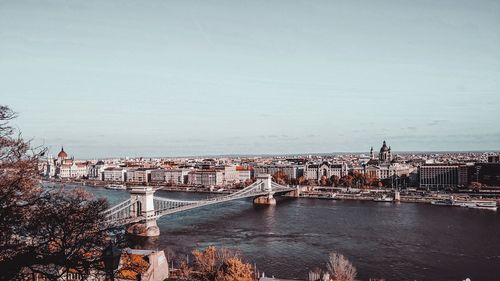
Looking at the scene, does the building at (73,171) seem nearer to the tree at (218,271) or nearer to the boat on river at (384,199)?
the boat on river at (384,199)

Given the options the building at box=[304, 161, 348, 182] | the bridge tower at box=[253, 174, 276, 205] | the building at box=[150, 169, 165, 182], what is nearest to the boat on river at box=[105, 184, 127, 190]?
the building at box=[150, 169, 165, 182]

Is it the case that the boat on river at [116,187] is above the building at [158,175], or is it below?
below

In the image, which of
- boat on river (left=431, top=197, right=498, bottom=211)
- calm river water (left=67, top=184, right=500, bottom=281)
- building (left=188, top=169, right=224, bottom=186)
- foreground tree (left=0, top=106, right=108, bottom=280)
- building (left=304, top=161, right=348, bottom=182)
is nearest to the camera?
foreground tree (left=0, top=106, right=108, bottom=280)

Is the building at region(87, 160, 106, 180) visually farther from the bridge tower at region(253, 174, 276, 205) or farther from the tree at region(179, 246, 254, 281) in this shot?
the tree at region(179, 246, 254, 281)

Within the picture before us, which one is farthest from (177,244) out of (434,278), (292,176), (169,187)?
(292,176)

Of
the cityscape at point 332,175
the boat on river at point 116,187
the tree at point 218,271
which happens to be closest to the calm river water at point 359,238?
the tree at point 218,271
